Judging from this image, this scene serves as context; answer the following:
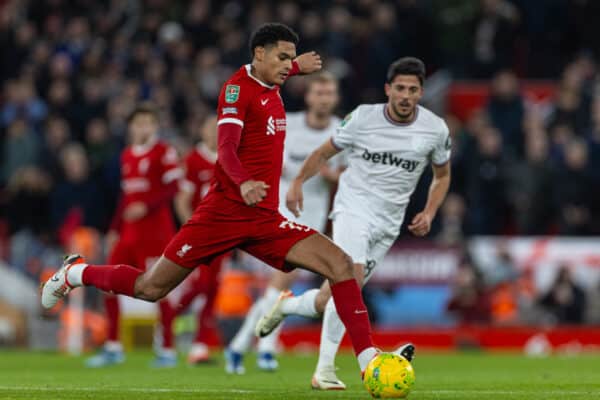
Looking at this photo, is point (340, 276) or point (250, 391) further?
point (250, 391)

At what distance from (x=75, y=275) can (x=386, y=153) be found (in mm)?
2478

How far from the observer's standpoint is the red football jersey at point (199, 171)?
582 inches

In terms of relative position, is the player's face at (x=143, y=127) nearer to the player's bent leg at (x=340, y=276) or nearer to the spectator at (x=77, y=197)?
the spectator at (x=77, y=197)

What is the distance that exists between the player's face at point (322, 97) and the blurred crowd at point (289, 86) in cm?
650

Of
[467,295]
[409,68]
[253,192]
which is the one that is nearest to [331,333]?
[409,68]

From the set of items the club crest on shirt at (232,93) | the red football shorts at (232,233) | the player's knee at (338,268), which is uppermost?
the club crest on shirt at (232,93)

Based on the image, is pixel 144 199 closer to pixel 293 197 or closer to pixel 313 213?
pixel 313 213

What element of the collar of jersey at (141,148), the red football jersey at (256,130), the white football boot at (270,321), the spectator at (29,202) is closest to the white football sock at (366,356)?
the red football jersey at (256,130)

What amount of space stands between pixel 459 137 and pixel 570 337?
141 inches

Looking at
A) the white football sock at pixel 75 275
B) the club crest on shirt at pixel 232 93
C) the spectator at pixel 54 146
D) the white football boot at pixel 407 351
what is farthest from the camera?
the spectator at pixel 54 146

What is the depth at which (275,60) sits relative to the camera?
372 inches

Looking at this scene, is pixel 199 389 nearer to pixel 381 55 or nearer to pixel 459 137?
pixel 459 137

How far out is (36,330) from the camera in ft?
63.5

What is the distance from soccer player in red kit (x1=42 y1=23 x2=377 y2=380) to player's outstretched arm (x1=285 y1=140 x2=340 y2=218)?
0.88 m
